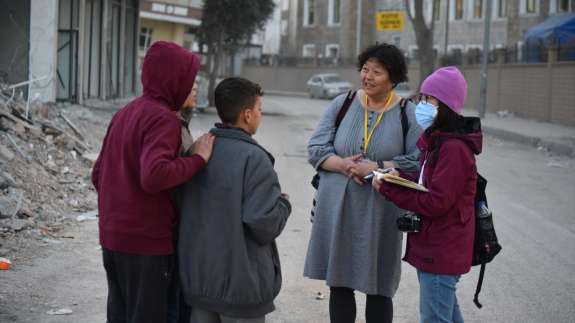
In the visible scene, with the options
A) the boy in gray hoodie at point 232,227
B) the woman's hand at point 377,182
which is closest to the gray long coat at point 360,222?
the woman's hand at point 377,182

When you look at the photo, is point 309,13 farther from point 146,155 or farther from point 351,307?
point 146,155

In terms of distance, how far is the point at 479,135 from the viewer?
427cm

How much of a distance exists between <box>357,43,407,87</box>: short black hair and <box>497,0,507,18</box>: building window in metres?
48.2

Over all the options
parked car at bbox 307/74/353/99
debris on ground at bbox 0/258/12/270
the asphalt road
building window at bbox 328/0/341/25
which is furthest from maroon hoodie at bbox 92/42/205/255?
building window at bbox 328/0/341/25

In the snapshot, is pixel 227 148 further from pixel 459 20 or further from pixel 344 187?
pixel 459 20

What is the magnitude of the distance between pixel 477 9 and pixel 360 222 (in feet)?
163

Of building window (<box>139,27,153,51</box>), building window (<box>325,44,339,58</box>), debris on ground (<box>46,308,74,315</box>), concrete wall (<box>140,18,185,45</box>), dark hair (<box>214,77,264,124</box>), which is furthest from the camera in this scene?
building window (<box>325,44,339,58</box>)

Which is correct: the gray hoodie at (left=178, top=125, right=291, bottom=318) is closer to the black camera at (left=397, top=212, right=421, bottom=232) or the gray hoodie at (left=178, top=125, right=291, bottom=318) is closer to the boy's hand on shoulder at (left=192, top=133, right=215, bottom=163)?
the boy's hand on shoulder at (left=192, top=133, right=215, bottom=163)

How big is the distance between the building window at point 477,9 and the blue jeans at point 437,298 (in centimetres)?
4982

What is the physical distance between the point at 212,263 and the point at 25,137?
8.91 m

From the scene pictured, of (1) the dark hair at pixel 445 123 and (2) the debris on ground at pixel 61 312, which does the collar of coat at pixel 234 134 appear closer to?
(1) the dark hair at pixel 445 123

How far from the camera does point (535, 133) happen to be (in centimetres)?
2373

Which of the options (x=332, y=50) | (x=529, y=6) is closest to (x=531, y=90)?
(x=529, y=6)

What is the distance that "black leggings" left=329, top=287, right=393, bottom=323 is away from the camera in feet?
16.0
